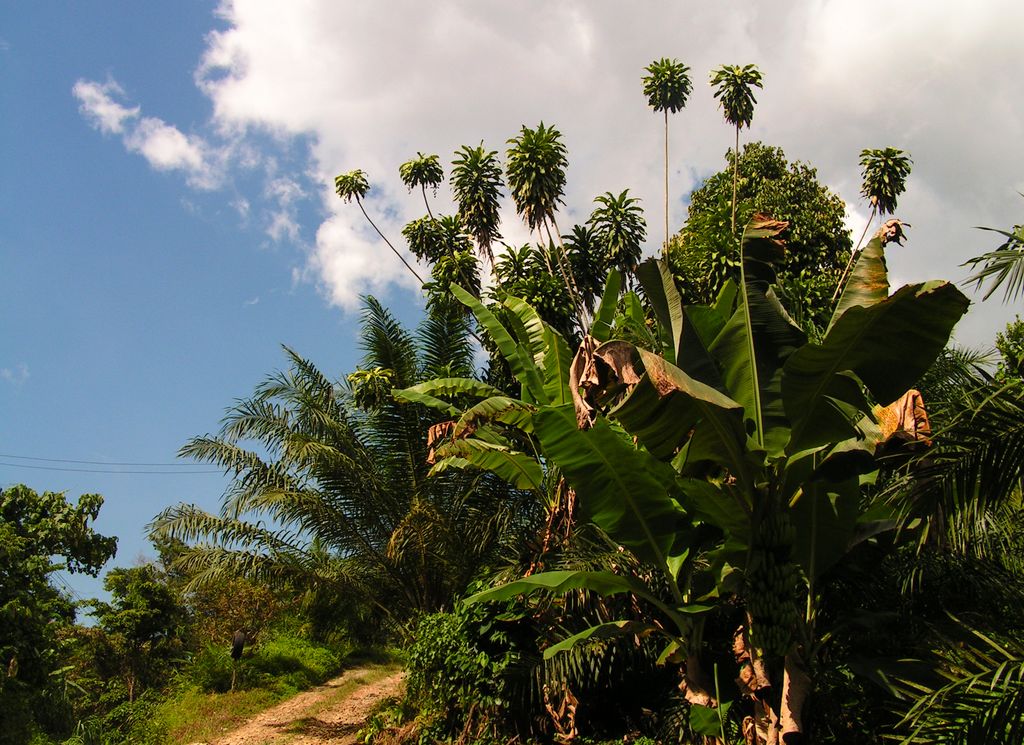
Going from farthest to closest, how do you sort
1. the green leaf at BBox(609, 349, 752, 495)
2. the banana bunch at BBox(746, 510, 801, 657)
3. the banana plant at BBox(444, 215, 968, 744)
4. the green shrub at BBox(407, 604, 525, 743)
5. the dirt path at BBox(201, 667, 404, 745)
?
the dirt path at BBox(201, 667, 404, 745) < the green shrub at BBox(407, 604, 525, 743) < the banana bunch at BBox(746, 510, 801, 657) < the banana plant at BBox(444, 215, 968, 744) < the green leaf at BBox(609, 349, 752, 495)

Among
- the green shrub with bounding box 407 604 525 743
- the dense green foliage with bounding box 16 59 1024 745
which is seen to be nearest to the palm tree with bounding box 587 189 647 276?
the dense green foliage with bounding box 16 59 1024 745

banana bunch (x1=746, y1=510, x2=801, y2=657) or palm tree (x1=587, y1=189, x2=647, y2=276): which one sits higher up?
palm tree (x1=587, y1=189, x2=647, y2=276)

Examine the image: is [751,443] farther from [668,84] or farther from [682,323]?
[668,84]

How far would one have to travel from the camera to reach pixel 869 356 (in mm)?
5566

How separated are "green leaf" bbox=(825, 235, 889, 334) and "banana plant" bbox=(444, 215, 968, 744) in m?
0.01

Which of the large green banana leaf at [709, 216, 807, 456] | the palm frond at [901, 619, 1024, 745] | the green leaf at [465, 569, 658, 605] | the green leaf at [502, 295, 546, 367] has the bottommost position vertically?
the palm frond at [901, 619, 1024, 745]

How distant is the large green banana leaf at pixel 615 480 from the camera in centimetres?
662

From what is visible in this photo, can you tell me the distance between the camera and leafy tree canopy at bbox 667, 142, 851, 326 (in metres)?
14.8

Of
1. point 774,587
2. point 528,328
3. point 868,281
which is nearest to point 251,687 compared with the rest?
point 528,328

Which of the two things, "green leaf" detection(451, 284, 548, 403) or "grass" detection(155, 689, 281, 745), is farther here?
"grass" detection(155, 689, 281, 745)

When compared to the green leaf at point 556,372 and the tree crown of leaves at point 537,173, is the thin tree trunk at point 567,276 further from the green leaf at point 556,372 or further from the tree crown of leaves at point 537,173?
the green leaf at point 556,372

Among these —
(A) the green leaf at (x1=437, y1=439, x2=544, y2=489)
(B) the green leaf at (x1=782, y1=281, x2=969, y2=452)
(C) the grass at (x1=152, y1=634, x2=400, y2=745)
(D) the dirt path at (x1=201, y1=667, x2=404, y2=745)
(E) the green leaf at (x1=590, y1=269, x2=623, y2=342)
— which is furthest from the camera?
(C) the grass at (x1=152, y1=634, x2=400, y2=745)

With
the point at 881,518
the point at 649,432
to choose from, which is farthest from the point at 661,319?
the point at 881,518

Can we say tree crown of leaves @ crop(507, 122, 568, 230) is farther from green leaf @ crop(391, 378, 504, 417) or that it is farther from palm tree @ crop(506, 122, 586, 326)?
green leaf @ crop(391, 378, 504, 417)
